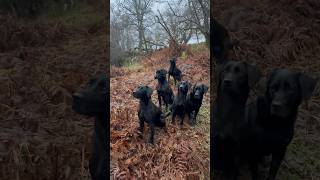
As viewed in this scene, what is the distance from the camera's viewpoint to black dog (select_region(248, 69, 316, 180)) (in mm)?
5795

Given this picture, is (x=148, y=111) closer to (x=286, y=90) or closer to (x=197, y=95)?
(x=197, y=95)

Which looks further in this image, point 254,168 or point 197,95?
point 254,168

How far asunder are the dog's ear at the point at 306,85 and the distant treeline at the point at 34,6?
6.24ft

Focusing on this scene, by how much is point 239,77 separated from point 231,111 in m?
0.33

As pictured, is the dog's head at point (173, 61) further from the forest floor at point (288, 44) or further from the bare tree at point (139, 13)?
the forest floor at point (288, 44)

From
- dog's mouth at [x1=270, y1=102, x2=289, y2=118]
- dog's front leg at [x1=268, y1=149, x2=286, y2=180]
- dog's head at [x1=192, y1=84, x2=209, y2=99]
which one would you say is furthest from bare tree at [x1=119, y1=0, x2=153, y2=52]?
dog's front leg at [x1=268, y1=149, x2=286, y2=180]

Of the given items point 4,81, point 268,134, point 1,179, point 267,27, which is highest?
point 267,27

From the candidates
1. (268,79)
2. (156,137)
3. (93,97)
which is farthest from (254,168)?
(93,97)

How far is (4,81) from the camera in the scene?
20.2 ft

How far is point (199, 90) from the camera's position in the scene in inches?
235

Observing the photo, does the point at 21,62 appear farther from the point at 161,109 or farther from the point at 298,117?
the point at 298,117

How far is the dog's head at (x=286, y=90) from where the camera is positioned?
578 cm

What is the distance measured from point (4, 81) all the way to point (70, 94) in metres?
0.59

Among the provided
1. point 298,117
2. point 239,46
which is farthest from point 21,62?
point 298,117
